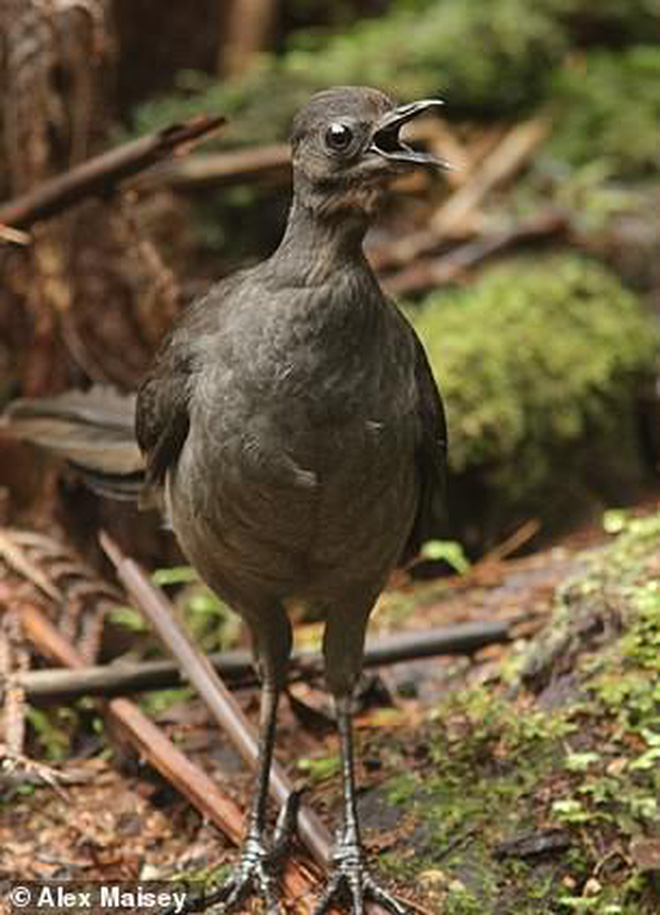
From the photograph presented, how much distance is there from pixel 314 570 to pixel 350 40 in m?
5.84

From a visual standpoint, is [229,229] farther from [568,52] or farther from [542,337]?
[568,52]

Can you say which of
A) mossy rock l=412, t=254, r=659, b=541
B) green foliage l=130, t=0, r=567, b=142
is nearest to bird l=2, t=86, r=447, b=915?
mossy rock l=412, t=254, r=659, b=541

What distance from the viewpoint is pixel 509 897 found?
11.3ft

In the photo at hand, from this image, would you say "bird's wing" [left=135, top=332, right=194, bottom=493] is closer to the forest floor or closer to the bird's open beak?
the bird's open beak

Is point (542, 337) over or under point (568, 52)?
under

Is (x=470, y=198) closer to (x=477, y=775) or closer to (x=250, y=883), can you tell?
(x=477, y=775)

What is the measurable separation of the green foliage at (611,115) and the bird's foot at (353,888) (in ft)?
18.4

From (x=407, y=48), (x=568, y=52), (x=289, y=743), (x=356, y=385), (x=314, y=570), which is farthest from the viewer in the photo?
(x=568, y=52)

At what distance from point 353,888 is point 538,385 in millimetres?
3156

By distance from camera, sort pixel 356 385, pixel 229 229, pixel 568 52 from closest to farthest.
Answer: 1. pixel 356 385
2. pixel 229 229
3. pixel 568 52

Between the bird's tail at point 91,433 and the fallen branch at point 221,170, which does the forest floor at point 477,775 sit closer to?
the bird's tail at point 91,433

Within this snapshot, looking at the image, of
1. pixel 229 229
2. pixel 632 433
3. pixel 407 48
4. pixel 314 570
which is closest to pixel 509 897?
pixel 314 570

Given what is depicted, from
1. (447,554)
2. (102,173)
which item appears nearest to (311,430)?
(102,173)

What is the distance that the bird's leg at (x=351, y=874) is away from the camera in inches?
137
